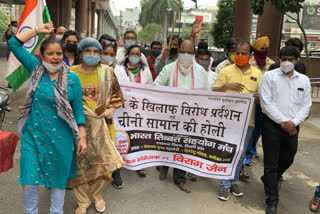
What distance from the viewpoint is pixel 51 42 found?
2.73m

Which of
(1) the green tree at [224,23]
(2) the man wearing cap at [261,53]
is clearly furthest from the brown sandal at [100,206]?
(1) the green tree at [224,23]

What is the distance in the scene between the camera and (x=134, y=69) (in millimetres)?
4453

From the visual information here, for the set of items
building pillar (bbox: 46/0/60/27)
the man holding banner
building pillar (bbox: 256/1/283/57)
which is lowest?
the man holding banner

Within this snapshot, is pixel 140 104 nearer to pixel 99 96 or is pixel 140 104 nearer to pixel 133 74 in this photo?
pixel 133 74

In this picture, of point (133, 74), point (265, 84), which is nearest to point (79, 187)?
point (133, 74)

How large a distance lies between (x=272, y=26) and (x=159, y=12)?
45.1m

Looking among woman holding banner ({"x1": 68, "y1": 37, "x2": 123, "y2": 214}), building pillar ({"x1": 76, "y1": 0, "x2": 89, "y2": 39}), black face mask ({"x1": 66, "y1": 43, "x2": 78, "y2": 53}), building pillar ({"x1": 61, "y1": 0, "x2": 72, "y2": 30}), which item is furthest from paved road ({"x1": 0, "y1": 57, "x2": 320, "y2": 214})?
building pillar ({"x1": 76, "y1": 0, "x2": 89, "y2": 39})

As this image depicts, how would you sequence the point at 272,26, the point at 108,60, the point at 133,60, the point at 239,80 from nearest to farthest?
the point at 239,80 < the point at 108,60 < the point at 133,60 < the point at 272,26

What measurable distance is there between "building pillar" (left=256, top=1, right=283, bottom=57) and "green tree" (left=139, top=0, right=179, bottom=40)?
138 feet

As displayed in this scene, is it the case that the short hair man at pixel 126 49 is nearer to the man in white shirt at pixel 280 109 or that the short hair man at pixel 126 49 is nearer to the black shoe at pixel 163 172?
the black shoe at pixel 163 172

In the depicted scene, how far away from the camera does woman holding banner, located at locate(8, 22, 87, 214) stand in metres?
2.69

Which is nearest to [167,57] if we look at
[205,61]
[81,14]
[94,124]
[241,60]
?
[205,61]

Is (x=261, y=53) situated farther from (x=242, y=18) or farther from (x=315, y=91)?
(x=242, y=18)

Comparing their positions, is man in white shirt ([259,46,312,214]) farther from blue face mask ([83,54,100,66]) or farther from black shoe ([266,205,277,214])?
blue face mask ([83,54,100,66])
